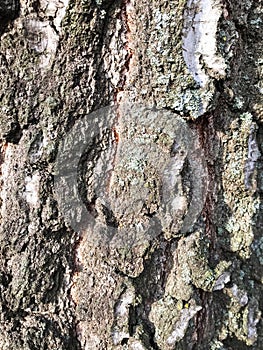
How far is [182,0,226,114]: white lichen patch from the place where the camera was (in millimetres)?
1005

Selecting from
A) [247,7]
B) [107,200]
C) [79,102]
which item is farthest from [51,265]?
[247,7]

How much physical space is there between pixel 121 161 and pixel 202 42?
0.30 m

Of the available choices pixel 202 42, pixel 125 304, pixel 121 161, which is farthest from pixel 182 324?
pixel 202 42

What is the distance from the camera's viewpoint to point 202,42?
3.33 feet

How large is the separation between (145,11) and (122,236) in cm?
47

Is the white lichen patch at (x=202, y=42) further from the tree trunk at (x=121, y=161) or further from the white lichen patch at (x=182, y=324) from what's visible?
the white lichen patch at (x=182, y=324)

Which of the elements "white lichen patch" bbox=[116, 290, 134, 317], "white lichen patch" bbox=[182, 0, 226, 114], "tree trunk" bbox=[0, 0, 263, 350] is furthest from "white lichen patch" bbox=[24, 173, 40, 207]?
"white lichen patch" bbox=[182, 0, 226, 114]

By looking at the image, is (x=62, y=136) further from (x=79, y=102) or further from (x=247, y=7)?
(x=247, y=7)

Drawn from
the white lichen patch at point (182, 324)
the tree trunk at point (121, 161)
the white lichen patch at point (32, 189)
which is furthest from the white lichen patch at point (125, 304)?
the white lichen patch at point (32, 189)

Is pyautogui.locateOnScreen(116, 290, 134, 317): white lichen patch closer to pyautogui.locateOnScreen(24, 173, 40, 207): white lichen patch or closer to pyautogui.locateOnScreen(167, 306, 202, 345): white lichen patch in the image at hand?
pyautogui.locateOnScreen(167, 306, 202, 345): white lichen patch

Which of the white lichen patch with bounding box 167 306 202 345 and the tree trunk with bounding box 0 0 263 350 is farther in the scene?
the white lichen patch with bounding box 167 306 202 345

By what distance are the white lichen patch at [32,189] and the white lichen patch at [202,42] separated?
38cm

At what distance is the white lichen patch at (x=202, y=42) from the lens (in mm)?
1005

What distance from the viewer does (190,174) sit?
3.54 ft
